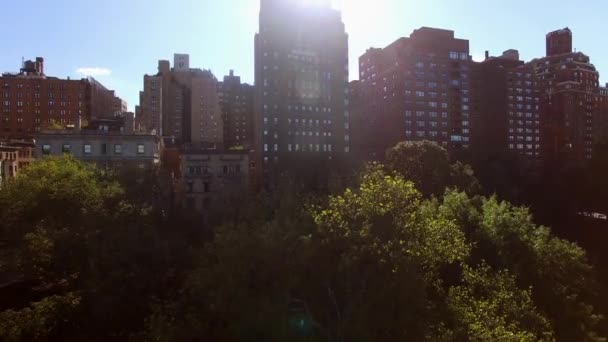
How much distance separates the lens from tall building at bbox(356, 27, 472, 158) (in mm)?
114250

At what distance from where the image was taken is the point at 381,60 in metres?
127

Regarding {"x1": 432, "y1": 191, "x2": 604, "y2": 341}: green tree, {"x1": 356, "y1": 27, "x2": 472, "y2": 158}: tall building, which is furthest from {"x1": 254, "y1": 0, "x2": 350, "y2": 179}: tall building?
{"x1": 432, "y1": 191, "x2": 604, "y2": 341}: green tree

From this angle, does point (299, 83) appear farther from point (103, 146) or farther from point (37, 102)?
point (37, 102)

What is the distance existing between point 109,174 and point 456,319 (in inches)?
A: 1823

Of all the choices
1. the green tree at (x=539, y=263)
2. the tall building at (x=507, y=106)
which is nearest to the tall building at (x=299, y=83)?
the tall building at (x=507, y=106)

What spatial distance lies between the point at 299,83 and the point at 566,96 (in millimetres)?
88172

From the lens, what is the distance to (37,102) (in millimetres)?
122188

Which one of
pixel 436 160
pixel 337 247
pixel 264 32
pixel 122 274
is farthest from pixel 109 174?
pixel 264 32

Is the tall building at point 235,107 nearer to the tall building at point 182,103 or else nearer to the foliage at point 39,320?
the tall building at point 182,103

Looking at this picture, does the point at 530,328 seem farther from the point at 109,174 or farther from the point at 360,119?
the point at 360,119

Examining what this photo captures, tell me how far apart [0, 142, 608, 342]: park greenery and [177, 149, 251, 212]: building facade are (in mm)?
32402

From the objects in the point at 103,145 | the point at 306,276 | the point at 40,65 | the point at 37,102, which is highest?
the point at 40,65

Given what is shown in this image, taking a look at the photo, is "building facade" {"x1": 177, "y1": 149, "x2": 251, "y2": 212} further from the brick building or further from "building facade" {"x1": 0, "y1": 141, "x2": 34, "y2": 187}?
Result: "building facade" {"x1": 0, "y1": 141, "x2": 34, "y2": 187}

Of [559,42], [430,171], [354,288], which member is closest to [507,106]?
[559,42]
